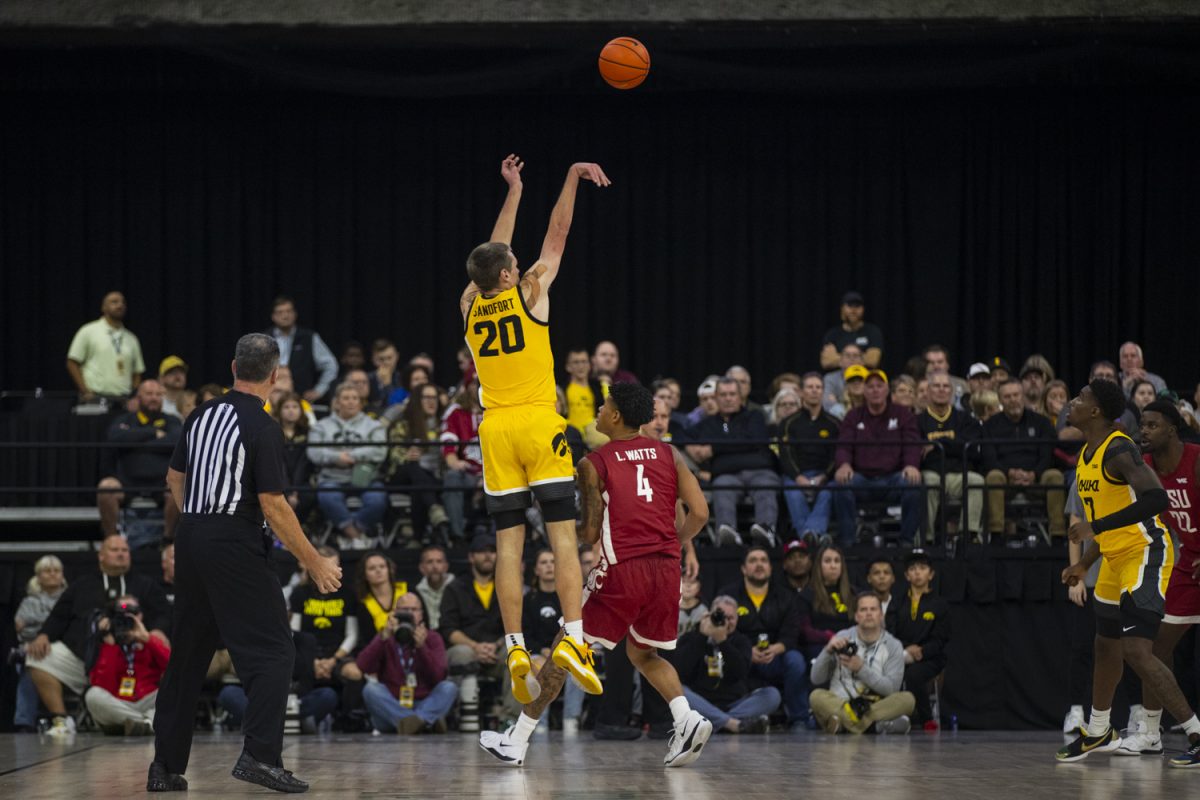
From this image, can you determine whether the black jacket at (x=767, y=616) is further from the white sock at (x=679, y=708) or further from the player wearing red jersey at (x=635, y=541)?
the white sock at (x=679, y=708)

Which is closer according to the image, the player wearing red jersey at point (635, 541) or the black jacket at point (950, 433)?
the player wearing red jersey at point (635, 541)

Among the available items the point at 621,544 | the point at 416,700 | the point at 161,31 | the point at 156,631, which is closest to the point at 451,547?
the point at 416,700

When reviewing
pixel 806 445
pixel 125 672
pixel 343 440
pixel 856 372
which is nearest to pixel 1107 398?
pixel 806 445

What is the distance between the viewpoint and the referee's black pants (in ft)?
21.5

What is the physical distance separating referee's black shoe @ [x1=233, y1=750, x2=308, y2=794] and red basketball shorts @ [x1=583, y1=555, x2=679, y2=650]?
70.9 inches

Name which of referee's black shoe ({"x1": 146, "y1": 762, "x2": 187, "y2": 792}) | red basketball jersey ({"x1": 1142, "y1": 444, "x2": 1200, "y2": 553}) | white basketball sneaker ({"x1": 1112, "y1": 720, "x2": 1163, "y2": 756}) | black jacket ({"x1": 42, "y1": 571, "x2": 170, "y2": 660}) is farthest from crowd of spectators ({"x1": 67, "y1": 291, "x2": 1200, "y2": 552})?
referee's black shoe ({"x1": 146, "y1": 762, "x2": 187, "y2": 792})

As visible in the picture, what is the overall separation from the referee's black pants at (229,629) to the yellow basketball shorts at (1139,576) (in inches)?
176

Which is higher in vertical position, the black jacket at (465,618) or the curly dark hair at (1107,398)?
the curly dark hair at (1107,398)

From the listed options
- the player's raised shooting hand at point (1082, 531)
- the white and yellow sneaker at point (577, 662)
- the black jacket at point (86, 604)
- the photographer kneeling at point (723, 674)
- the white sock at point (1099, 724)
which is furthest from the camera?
the black jacket at point (86, 604)

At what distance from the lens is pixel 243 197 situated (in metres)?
18.2

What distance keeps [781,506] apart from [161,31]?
7.54 metres

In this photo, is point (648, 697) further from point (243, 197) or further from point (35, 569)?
point (243, 197)

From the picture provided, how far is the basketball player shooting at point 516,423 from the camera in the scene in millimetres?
7578

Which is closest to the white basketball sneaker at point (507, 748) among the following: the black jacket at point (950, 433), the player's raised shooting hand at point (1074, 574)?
the player's raised shooting hand at point (1074, 574)
